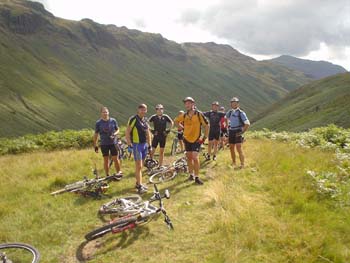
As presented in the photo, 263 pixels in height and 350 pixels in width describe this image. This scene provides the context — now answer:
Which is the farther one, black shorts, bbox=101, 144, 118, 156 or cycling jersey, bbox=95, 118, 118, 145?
black shorts, bbox=101, 144, 118, 156

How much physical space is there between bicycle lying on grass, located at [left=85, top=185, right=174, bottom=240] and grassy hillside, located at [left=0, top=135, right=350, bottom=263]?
0.23 m

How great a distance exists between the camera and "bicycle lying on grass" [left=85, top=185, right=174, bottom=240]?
783cm

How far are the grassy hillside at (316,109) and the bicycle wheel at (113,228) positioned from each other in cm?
3747

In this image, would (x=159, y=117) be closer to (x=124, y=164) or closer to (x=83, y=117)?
(x=124, y=164)

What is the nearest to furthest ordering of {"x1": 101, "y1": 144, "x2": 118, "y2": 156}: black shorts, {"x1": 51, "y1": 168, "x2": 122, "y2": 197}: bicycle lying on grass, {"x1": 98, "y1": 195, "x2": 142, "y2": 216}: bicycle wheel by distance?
{"x1": 98, "y1": 195, "x2": 142, "y2": 216}: bicycle wheel → {"x1": 51, "y1": 168, "x2": 122, "y2": 197}: bicycle lying on grass → {"x1": 101, "y1": 144, "x2": 118, "y2": 156}: black shorts

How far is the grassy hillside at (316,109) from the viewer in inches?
1796

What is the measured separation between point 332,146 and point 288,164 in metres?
4.96

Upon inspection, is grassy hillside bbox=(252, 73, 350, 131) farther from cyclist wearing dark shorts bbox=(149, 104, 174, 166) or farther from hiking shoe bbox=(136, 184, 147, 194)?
hiking shoe bbox=(136, 184, 147, 194)

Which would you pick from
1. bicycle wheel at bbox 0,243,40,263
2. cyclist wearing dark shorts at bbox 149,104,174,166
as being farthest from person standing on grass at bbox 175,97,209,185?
bicycle wheel at bbox 0,243,40,263

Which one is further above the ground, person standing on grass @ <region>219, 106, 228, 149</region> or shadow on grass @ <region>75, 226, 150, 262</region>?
person standing on grass @ <region>219, 106, 228, 149</region>

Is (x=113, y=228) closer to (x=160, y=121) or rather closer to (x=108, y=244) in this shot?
(x=108, y=244)

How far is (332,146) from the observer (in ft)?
53.4

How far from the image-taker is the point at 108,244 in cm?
771

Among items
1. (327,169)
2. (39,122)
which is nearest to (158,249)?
(327,169)
